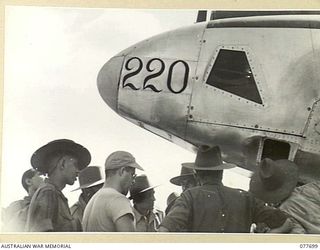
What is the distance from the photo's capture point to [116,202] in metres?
1.12

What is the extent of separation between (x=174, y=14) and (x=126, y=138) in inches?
12.2

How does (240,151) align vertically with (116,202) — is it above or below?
above

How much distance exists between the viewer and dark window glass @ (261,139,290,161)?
1131mm

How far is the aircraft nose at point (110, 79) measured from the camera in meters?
1.16

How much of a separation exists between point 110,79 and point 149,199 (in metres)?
0.29

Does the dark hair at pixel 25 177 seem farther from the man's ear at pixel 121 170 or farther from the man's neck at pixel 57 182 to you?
the man's ear at pixel 121 170

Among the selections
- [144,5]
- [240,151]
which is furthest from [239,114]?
[144,5]

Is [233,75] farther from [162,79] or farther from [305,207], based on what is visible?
[305,207]

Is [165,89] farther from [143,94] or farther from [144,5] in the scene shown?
[144,5]

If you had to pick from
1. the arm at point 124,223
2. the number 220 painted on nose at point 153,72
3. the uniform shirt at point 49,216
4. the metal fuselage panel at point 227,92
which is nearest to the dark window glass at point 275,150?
the metal fuselage panel at point 227,92

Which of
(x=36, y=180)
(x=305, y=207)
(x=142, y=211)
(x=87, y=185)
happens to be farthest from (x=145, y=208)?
(x=305, y=207)

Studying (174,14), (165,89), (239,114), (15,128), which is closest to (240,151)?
(239,114)

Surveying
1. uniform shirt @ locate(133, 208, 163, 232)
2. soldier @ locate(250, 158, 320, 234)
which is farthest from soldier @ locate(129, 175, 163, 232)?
soldier @ locate(250, 158, 320, 234)

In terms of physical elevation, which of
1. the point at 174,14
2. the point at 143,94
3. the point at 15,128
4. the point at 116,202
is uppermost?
the point at 174,14
